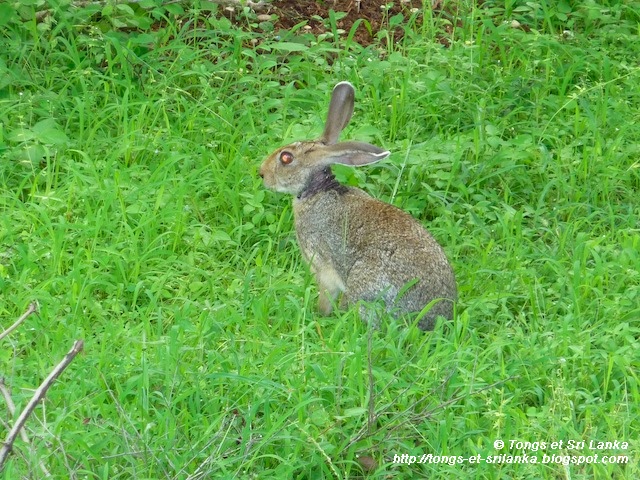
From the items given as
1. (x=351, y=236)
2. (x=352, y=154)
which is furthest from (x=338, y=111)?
(x=351, y=236)

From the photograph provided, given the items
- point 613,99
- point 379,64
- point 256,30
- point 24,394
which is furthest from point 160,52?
point 24,394

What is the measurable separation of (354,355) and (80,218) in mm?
2067

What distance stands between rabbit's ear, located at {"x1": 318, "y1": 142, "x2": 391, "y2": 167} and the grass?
1.45 ft

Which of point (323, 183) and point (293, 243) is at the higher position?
point (323, 183)

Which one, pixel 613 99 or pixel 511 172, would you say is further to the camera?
pixel 613 99

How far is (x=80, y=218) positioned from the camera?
20.4 ft

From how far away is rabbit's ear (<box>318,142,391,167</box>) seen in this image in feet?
19.6

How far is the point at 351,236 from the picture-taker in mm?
5949

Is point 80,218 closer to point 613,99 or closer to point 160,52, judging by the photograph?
point 160,52

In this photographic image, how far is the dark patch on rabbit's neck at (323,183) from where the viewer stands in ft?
20.5

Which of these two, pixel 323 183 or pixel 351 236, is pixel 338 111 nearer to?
pixel 323 183

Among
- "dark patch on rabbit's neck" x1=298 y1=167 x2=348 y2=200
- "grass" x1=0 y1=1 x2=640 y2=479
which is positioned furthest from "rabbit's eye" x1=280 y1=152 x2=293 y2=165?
"grass" x1=0 y1=1 x2=640 y2=479

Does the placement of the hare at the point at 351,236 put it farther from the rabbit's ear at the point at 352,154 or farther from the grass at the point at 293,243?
the grass at the point at 293,243

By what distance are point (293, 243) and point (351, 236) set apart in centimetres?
56
